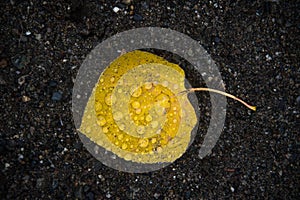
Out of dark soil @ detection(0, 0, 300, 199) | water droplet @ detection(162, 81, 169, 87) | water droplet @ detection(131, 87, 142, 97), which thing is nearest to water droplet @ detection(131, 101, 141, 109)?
water droplet @ detection(131, 87, 142, 97)

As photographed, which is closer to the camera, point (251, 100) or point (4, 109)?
point (4, 109)

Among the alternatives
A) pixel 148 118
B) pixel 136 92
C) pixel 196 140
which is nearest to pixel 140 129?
pixel 148 118

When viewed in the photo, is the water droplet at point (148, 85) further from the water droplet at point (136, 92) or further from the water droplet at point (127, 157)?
the water droplet at point (127, 157)

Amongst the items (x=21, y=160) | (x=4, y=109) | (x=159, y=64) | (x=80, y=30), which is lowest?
(x=21, y=160)

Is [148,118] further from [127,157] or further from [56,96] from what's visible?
[56,96]

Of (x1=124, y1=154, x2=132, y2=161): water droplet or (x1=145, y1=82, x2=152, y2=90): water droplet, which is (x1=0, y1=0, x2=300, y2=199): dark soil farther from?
(x1=145, y1=82, x2=152, y2=90): water droplet

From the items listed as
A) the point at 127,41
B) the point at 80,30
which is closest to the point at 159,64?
the point at 127,41

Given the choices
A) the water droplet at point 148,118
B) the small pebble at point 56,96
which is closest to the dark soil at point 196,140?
the small pebble at point 56,96

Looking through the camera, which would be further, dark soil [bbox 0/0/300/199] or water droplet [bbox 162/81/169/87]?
A: water droplet [bbox 162/81/169/87]

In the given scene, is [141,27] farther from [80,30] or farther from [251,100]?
[251,100]
